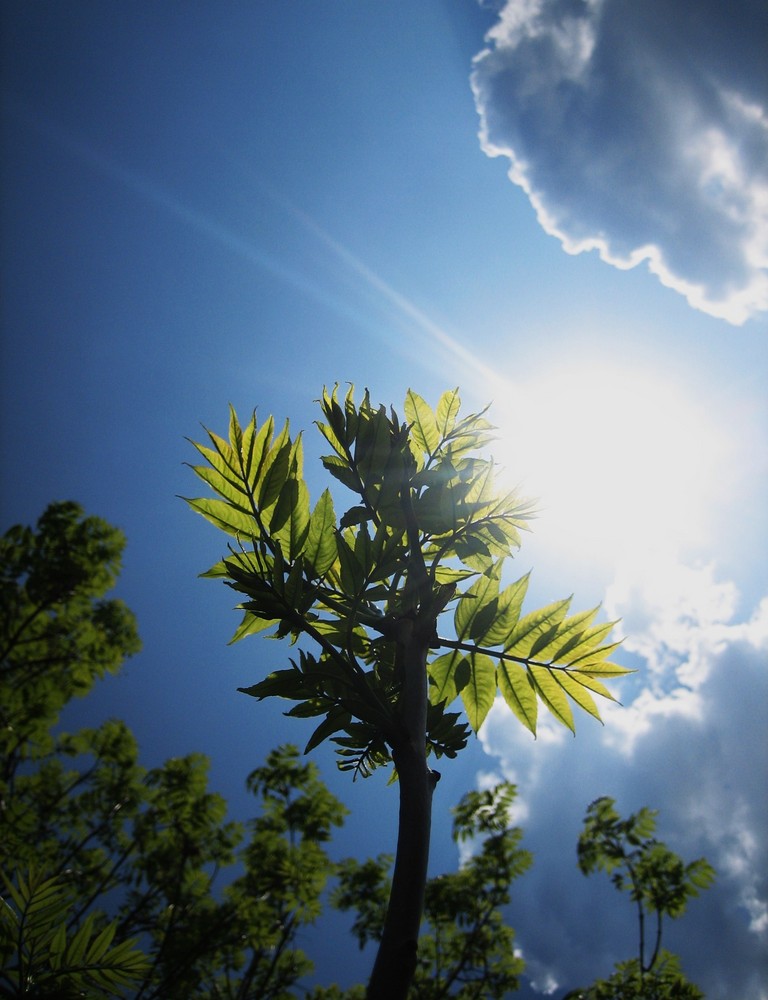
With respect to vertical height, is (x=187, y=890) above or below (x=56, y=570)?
below

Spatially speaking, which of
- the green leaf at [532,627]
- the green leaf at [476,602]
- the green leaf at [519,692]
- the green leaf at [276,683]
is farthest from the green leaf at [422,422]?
the green leaf at [276,683]

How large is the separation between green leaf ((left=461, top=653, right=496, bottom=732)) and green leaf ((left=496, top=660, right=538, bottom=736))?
43 mm

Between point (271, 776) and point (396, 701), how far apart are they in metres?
8.90

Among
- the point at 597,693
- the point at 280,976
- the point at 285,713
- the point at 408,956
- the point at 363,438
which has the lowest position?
the point at 280,976

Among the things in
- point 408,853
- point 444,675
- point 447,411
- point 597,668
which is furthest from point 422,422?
point 408,853

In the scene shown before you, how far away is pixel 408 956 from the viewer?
844 mm

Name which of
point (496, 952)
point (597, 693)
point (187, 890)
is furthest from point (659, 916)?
point (597, 693)

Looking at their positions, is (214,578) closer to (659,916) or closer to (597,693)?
(597,693)

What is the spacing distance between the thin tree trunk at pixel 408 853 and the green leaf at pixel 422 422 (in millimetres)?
855

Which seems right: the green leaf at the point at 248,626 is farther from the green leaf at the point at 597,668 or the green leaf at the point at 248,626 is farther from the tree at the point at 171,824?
the tree at the point at 171,824

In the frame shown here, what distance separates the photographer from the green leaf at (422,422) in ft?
5.85

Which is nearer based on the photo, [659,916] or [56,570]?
[659,916]

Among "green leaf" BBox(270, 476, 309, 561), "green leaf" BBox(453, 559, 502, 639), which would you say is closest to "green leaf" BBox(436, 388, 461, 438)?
"green leaf" BBox(453, 559, 502, 639)

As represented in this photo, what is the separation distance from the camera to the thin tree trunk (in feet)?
2.72
